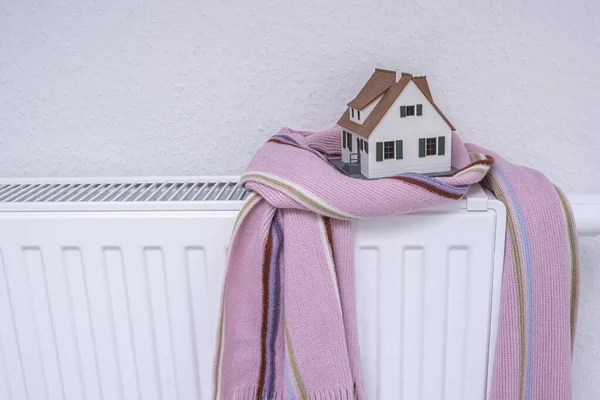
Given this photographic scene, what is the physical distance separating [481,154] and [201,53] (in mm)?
350

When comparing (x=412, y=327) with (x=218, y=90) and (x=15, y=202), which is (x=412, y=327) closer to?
(x=218, y=90)

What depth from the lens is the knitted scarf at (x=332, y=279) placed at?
59cm

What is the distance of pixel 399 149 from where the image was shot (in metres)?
0.64

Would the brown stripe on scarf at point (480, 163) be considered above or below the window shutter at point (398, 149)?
below

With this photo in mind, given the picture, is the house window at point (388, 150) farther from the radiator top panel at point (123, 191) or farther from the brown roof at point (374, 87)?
the radiator top panel at point (123, 191)

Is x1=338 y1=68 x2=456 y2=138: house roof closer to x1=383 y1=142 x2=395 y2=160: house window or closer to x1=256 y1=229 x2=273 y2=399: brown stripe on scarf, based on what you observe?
x1=383 y1=142 x2=395 y2=160: house window

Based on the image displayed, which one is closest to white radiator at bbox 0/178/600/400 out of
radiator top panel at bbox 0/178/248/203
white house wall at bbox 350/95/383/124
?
radiator top panel at bbox 0/178/248/203

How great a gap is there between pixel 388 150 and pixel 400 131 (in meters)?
0.02

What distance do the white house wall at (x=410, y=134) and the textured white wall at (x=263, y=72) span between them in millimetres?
104

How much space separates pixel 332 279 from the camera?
1.97 feet

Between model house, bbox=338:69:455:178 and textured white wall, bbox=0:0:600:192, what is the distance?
0.30ft

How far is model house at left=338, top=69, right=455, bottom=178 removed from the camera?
2.06 feet

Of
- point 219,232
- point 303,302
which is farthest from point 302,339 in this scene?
point 219,232

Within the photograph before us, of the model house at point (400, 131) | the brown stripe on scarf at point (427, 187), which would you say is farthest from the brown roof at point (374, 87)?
the brown stripe on scarf at point (427, 187)
